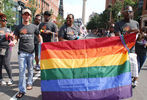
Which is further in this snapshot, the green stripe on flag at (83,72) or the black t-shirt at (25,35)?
the black t-shirt at (25,35)

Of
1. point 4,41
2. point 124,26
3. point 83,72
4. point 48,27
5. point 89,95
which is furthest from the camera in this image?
point 48,27

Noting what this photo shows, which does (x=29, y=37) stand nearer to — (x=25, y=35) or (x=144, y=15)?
(x=25, y=35)

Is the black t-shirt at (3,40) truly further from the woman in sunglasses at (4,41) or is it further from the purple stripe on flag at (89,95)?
the purple stripe on flag at (89,95)

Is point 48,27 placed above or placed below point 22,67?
Result: above

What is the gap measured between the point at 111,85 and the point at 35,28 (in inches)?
86.6

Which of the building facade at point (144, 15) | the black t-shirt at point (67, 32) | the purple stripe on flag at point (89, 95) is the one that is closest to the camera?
the purple stripe on flag at point (89, 95)

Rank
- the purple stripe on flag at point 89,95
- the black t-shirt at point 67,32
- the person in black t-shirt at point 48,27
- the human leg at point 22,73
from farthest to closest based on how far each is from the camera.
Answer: the person in black t-shirt at point 48,27
the black t-shirt at point 67,32
the human leg at point 22,73
the purple stripe on flag at point 89,95

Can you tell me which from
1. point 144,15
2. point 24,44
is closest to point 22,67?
point 24,44

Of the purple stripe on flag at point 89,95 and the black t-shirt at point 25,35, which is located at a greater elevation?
the black t-shirt at point 25,35

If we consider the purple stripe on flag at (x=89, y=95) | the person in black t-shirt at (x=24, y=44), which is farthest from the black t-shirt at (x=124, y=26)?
the person in black t-shirt at (x=24, y=44)

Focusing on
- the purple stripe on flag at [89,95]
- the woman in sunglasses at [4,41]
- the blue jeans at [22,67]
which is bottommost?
the purple stripe on flag at [89,95]

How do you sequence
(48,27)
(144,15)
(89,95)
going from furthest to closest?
1. (144,15)
2. (48,27)
3. (89,95)

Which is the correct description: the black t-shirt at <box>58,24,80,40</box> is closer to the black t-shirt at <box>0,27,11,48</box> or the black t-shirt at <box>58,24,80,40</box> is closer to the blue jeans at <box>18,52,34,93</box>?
the blue jeans at <box>18,52,34,93</box>

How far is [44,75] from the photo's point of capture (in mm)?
3348
